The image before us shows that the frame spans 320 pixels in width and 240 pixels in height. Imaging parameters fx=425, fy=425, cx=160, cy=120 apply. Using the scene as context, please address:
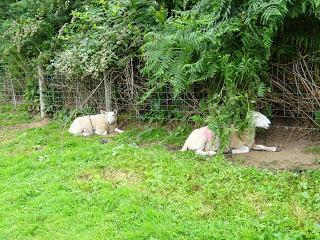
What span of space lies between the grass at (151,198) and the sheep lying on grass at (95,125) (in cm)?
144

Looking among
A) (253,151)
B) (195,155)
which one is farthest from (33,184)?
(253,151)

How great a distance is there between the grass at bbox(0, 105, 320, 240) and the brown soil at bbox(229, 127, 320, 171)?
348mm

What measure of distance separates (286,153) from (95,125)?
137 inches

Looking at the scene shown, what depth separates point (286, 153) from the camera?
18.3ft

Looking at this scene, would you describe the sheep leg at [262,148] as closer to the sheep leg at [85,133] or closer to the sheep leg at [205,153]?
the sheep leg at [205,153]

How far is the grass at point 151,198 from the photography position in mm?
3736

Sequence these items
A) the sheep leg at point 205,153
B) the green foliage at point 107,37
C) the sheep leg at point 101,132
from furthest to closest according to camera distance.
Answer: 1. the sheep leg at point 101,132
2. the green foliage at point 107,37
3. the sheep leg at point 205,153

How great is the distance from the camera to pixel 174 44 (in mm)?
5691

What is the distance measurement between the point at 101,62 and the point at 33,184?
2638 mm

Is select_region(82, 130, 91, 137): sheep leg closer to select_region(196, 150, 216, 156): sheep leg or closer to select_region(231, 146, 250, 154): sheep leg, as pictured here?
select_region(196, 150, 216, 156): sheep leg

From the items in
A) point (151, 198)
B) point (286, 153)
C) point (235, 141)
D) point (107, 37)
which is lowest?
point (151, 198)

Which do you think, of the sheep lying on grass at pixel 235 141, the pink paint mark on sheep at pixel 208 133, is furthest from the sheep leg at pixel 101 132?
the pink paint mark on sheep at pixel 208 133

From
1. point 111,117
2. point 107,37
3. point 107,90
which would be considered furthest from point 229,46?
point 107,90

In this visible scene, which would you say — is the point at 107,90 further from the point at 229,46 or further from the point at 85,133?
the point at 229,46
